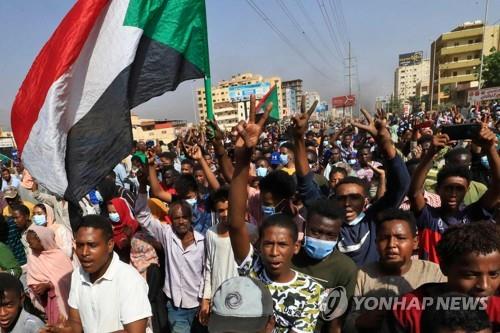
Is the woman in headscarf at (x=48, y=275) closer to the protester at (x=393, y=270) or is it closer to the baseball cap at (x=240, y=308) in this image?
the baseball cap at (x=240, y=308)

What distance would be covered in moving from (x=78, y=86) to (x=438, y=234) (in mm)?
2982

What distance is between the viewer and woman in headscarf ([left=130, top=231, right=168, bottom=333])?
3096 mm

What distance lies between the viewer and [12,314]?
2338mm

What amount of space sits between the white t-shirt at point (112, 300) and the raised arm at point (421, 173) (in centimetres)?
197

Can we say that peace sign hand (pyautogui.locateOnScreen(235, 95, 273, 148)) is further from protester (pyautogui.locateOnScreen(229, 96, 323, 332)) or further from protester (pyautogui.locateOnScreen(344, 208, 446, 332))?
protester (pyautogui.locateOnScreen(344, 208, 446, 332))

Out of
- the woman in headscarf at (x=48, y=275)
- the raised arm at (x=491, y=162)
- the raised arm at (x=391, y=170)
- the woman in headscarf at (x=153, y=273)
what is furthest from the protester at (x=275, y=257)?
the woman in headscarf at (x=48, y=275)

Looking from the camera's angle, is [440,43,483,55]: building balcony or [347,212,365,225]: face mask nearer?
[347,212,365,225]: face mask

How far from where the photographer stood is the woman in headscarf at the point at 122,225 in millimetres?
3756

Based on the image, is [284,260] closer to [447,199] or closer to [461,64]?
[447,199]

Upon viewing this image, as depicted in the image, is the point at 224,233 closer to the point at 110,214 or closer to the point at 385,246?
the point at 385,246

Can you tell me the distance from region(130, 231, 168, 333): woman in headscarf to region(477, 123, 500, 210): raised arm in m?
2.60

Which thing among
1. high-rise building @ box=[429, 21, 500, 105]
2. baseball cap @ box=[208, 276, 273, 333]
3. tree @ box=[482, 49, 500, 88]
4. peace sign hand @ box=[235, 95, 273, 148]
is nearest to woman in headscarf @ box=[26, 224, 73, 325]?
baseball cap @ box=[208, 276, 273, 333]

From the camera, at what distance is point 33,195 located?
236 inches

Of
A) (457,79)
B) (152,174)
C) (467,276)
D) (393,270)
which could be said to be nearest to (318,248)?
(393,270)
